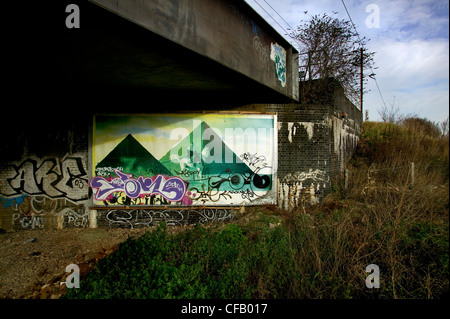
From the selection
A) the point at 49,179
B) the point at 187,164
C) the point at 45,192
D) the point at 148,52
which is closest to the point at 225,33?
the point at 148,52

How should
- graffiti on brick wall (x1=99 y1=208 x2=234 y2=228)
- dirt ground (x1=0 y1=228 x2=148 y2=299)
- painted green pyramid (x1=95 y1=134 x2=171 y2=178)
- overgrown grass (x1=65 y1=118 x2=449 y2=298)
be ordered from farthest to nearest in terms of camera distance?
1. painted green pyramid (x1=95 y1=134 x2=171 y2=178)
2. graffiti on brick wall (x1=99 y1=208 x2=234 y2=228)
3. dirt ground (x1=0 y1=228 x2=148 y2=299)
4. overgrown grass (x1=65 y1=118 x2=449 y2=298)

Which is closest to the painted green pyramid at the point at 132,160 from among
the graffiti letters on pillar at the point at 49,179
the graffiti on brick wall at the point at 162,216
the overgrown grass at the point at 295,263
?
the graffiti letters on pillar at the point at 49,179

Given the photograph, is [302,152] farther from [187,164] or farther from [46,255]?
[46,255]

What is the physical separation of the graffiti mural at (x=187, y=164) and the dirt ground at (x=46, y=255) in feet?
3.85

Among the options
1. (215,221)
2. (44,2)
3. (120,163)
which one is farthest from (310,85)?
(44,2)

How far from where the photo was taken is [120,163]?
7.58m

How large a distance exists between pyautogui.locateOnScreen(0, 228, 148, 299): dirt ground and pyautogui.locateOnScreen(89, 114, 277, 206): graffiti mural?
3.85ft

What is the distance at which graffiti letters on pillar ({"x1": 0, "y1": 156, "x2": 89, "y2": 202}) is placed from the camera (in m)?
7.64

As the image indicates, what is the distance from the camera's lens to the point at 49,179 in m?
7.70

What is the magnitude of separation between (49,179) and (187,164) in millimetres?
4256

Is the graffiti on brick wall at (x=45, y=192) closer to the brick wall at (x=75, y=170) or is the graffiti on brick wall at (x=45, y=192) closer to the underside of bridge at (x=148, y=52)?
the brick wall at (x=75, y=170)

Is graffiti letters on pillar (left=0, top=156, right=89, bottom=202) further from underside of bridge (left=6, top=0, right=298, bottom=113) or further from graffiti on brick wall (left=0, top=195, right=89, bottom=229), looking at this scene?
underside of bridge (left=6, top=0, right=298, bottom=113)

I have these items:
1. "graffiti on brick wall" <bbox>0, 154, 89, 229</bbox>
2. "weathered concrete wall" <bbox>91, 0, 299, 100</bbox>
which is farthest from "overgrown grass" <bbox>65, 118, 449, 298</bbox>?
"graffiti on brick wall" <bbox>0, 154, 89, 229</bbox>

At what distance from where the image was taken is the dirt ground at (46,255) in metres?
4.33
